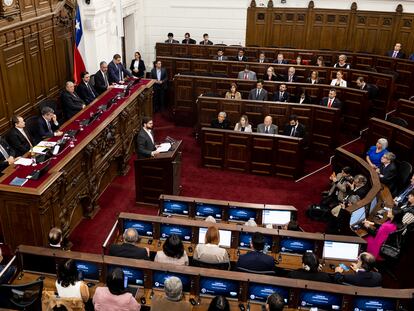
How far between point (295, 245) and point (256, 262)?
0.92 m

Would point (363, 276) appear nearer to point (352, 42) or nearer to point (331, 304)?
point (331, 304)

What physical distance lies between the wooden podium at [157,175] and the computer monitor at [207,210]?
1.57 m

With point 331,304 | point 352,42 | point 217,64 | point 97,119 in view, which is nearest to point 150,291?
point 331,304

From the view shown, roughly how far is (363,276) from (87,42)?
8.50m

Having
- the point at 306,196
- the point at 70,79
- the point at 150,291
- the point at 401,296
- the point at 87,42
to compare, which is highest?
the point at 87,42

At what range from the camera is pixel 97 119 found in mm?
8438

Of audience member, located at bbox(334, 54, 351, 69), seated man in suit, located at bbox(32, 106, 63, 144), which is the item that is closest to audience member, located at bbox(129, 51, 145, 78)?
seated man in suit, located at bbox(32, 106, 63, 144)

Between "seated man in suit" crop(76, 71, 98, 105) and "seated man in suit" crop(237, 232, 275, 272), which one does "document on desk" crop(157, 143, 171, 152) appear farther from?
"seated man in suit" crop(237, 232, 275, 272)

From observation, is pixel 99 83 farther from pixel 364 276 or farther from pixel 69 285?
pixel 364 276

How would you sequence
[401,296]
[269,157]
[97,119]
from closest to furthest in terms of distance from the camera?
[401,296], [97,119], [269,157]

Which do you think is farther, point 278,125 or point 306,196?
point 278,125

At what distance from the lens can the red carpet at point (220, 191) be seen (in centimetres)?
773

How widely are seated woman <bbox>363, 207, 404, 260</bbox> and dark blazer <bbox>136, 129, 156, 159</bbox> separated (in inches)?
147

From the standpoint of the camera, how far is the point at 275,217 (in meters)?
6.27
